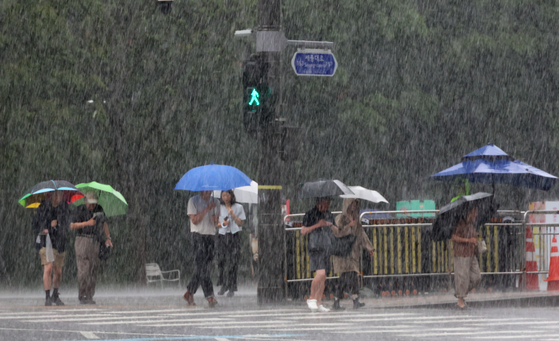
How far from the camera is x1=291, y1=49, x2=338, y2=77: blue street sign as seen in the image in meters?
15.0

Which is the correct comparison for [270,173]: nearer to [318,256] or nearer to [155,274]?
[318,256]

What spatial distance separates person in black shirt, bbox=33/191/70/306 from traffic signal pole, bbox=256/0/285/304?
3.08 m

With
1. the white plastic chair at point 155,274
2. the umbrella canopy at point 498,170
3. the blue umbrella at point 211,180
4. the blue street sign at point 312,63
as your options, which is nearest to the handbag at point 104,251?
the blue umbrella at point 211,180

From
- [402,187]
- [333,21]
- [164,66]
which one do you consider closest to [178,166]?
[164,66]

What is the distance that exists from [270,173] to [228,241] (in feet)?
11.9

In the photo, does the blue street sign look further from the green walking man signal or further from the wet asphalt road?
the wet asphalt road

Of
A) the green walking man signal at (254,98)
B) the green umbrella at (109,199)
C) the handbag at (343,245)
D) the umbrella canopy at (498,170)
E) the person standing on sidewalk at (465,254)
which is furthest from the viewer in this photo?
the umbrella canopy at (498,170)

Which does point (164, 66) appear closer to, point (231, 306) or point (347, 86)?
point (347, 86)

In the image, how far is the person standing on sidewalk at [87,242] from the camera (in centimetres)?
1544

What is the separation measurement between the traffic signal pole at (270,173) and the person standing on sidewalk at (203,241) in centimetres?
71

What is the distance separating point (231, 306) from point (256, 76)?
3357mm

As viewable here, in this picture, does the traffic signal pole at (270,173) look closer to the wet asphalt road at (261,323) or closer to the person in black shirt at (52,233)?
the wet asphalt road at (261,323)

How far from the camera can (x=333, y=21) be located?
2462 cm

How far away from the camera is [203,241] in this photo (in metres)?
14.8
